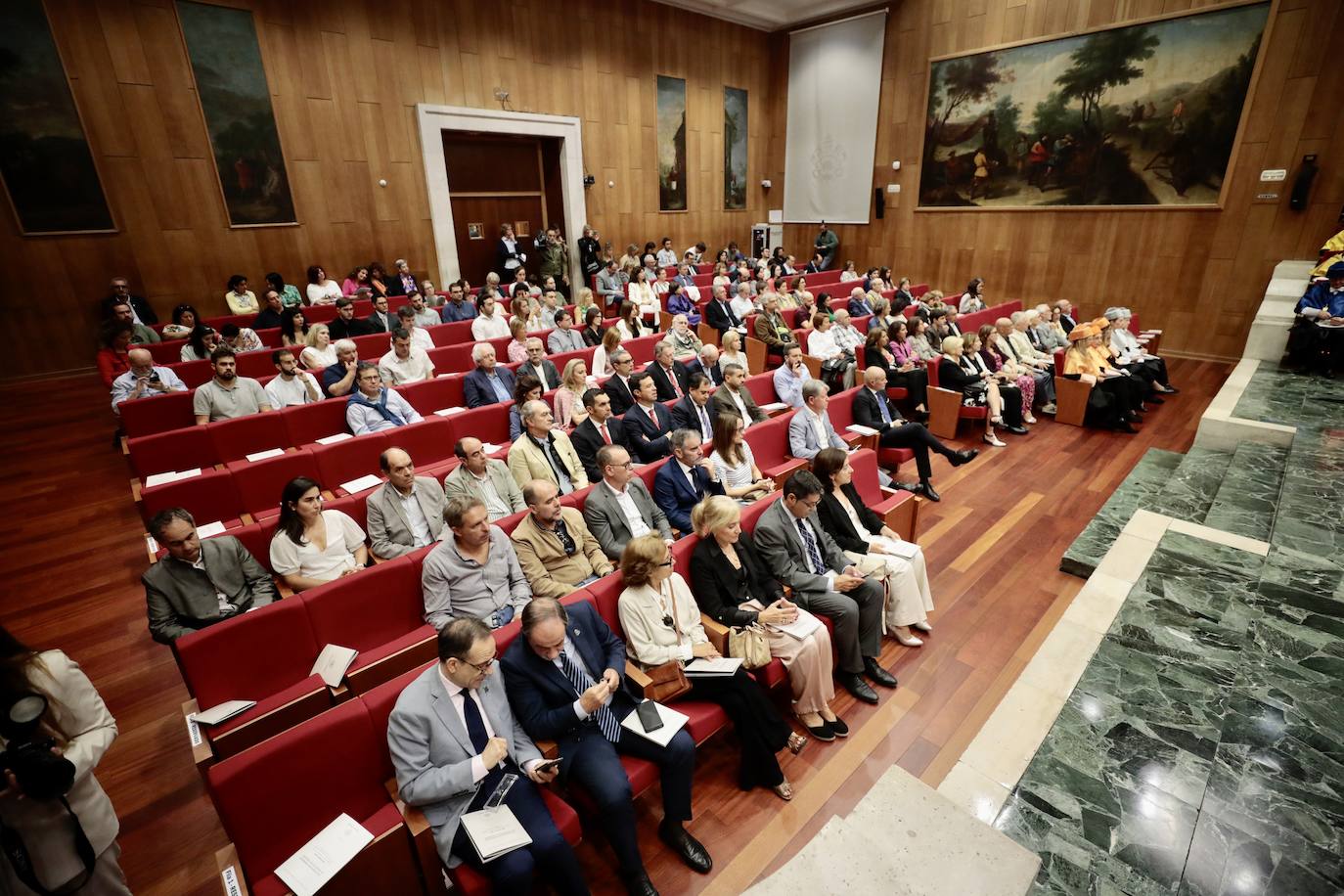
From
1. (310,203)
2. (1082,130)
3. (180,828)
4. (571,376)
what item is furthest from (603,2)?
(180,828)

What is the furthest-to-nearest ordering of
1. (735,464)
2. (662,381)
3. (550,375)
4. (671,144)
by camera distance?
1. (671,144)
2. (550,375)
3. (662,381)
4. (735,464)

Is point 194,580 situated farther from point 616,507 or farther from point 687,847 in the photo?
point 687,847

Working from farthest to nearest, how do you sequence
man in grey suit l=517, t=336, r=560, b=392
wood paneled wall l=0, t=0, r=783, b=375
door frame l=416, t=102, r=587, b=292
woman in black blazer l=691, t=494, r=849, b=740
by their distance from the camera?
door frame l=416, t=102, r=587, b=292, wood paneled wall l=0, t=0, r=783, b=375, man in grey suit l=517, t=336, r=560, b=392, woman in black blazer l=691, t=494, r=849, b=740

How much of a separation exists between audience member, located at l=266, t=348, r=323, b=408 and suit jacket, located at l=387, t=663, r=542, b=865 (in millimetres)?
3593

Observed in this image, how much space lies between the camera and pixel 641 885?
6.56 feet

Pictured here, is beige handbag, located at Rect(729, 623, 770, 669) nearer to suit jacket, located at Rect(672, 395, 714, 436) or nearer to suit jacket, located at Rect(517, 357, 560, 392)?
suit jacket, located at Rect(672, 395, 714, 436)

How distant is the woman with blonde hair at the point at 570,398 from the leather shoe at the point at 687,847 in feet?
9.08

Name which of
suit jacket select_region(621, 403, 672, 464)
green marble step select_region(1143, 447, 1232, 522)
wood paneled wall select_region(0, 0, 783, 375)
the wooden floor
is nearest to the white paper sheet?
the wooden floor

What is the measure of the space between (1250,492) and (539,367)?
5.01m

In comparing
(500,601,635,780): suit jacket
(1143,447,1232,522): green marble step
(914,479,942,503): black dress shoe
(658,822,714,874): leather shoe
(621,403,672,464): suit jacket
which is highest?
(621,403,672,464): suit jacket

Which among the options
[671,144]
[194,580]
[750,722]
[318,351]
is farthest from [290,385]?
[671,144]

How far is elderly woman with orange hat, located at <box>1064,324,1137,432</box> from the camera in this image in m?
5.84

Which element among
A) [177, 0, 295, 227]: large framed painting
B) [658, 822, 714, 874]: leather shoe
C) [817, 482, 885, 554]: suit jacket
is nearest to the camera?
[658, 822, 714, 874]: leather shoe

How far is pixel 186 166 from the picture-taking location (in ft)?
22.4
